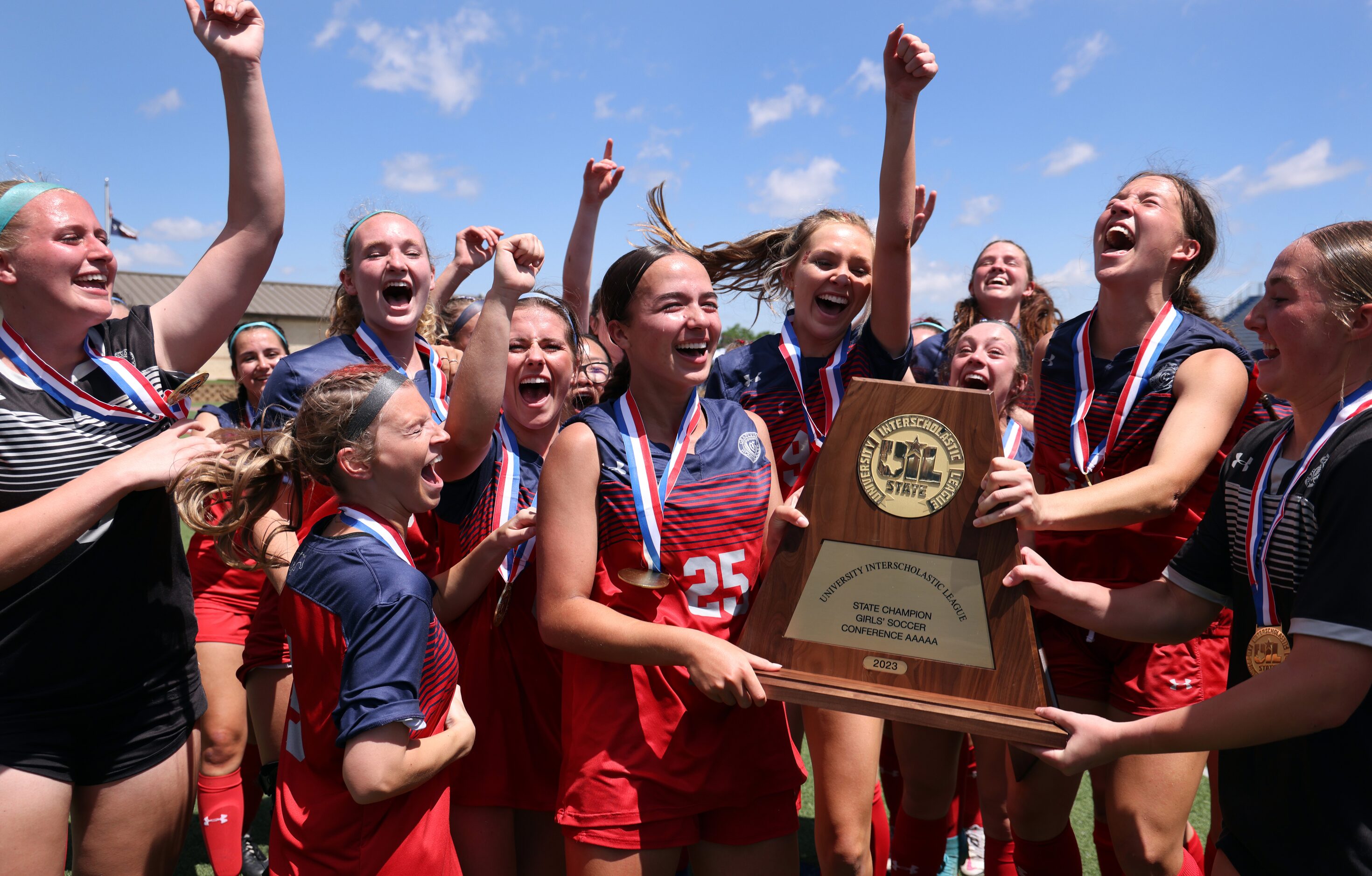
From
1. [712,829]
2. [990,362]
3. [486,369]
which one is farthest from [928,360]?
[712,829]

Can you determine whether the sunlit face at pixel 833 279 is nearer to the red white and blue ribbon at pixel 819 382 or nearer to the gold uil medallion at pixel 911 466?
the red white and blue ribbon at pixel 819 382

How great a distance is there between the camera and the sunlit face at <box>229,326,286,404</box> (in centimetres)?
505

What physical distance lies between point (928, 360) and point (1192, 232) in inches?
74.0

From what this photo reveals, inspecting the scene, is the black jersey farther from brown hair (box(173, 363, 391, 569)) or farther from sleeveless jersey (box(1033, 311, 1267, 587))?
sleeveless jersey (box(1033, 311, 1267, 587))

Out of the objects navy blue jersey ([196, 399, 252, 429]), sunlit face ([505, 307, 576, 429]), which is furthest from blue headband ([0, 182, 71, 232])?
navy blue jersey ([196, 399, 252, 429])

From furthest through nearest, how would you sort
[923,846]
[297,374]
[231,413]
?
[231,413] < [923,846] < [297,374]

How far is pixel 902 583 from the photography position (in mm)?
2209

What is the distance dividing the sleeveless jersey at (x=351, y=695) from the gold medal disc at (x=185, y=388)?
64cm

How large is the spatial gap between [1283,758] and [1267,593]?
35 cm

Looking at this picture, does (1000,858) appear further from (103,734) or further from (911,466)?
(103,734)

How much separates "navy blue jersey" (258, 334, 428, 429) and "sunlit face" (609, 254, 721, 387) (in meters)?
0.81

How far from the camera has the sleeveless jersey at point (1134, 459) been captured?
8.89 feet

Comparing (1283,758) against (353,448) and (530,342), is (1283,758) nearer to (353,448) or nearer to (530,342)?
(353,448)

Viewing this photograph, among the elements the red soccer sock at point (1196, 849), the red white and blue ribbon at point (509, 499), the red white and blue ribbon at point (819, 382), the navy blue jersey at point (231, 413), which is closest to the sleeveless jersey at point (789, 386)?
the red white and blue ribbon at point (819, 382)
